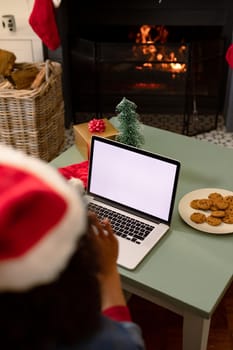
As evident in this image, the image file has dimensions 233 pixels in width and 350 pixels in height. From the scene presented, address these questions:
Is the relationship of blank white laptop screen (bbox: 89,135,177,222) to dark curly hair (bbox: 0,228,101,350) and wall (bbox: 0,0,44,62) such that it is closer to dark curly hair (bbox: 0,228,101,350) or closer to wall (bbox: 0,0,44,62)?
dark curly hair (bbox: 0,228,101,350)

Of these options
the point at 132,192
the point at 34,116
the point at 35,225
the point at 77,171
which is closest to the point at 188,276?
the point at 132,192

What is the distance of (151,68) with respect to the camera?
10.0ft

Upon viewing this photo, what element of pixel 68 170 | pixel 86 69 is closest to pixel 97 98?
pixel 86 69

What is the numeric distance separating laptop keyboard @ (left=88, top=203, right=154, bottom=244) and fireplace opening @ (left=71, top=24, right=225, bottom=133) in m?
1.64

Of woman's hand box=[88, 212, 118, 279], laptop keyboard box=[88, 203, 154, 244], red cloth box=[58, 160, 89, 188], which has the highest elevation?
woman's hand box=[88, 212, 118, 279]

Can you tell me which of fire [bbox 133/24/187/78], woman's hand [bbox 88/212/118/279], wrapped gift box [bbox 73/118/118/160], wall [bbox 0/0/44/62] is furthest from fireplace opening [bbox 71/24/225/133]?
woman's hand [bbox 88/212/118/279]

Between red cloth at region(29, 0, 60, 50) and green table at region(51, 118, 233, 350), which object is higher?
red cloth at region(29, 0, 60, 50)

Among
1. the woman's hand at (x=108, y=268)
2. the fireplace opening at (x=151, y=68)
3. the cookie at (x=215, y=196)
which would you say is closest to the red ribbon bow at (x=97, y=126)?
the cookie at (x=215, y=196)

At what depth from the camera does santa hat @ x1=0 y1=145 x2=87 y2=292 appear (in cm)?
58

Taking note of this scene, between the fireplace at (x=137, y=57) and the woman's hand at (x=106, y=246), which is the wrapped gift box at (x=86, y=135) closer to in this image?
the woman's hand at (x=106, y=246)

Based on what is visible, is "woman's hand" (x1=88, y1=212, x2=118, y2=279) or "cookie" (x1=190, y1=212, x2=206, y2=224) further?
"cookie" (x1=190, y1=212, x2=206, y2=224)

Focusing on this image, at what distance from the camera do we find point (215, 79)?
10.0ft

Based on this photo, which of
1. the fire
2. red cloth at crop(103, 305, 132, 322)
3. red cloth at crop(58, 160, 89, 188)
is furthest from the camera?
the fire

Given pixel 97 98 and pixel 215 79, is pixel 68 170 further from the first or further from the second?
pixel 215 79
